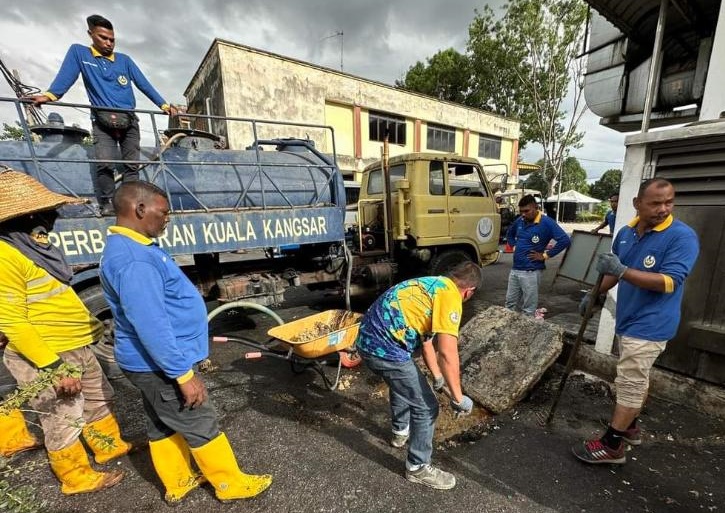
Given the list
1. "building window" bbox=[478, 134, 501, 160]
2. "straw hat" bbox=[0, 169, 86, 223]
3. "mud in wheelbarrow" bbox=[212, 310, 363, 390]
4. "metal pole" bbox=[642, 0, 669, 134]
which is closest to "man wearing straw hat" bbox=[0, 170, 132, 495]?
"straw hat" bbox=[0, 169, 86, 223]

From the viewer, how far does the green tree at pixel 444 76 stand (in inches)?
911

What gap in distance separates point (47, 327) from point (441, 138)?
1918 centimetres

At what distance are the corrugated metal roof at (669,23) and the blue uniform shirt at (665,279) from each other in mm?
2603

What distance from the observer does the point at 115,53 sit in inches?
140

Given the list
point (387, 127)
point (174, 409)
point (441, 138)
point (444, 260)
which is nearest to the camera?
point (174, 409)

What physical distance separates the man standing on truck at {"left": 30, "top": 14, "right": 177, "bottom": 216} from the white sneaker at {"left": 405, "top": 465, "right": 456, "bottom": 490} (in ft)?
12.1

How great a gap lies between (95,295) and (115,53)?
261 cm

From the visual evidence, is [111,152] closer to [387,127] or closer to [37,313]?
[37,313]

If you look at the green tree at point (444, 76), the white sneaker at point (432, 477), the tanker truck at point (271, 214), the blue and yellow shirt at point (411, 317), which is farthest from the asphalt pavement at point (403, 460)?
the green tree at point (444, 76)

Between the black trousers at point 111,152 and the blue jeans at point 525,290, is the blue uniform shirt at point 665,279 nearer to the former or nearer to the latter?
the blue jeans at point 525,290

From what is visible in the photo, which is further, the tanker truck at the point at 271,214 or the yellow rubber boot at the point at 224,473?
the tanker truck at the point at 271,214

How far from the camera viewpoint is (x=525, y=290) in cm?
420

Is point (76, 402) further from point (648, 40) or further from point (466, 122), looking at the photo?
point (466, 122)

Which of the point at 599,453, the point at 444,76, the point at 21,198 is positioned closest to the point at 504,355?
the point at 599,453
